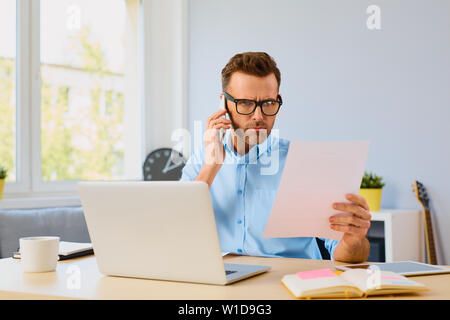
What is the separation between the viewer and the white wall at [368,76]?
286 cm

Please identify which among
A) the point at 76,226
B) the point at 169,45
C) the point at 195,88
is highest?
the point at 169,45

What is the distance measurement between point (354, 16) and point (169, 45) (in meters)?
1.43

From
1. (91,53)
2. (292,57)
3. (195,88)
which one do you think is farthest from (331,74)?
(91,53)

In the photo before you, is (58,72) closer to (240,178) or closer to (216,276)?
(240,178)

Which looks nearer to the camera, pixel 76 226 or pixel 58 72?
pixel 76 226

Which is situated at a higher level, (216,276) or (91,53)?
(91,53)

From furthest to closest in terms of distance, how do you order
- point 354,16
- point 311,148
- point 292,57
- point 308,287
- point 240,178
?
point 292,57, point 354,16, point 240,178, point 311,148, point 308,287

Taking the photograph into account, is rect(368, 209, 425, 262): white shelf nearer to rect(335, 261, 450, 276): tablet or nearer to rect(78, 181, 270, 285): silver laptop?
rect(335, 261, 450, 276): tablet

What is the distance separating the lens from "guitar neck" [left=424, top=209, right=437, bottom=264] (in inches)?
108

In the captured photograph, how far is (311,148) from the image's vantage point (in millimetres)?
1156

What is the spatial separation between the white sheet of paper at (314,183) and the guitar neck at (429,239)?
1692 mm

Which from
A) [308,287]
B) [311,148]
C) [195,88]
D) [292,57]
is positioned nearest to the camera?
[308,287]

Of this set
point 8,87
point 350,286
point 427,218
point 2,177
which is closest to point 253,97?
point 350,286
